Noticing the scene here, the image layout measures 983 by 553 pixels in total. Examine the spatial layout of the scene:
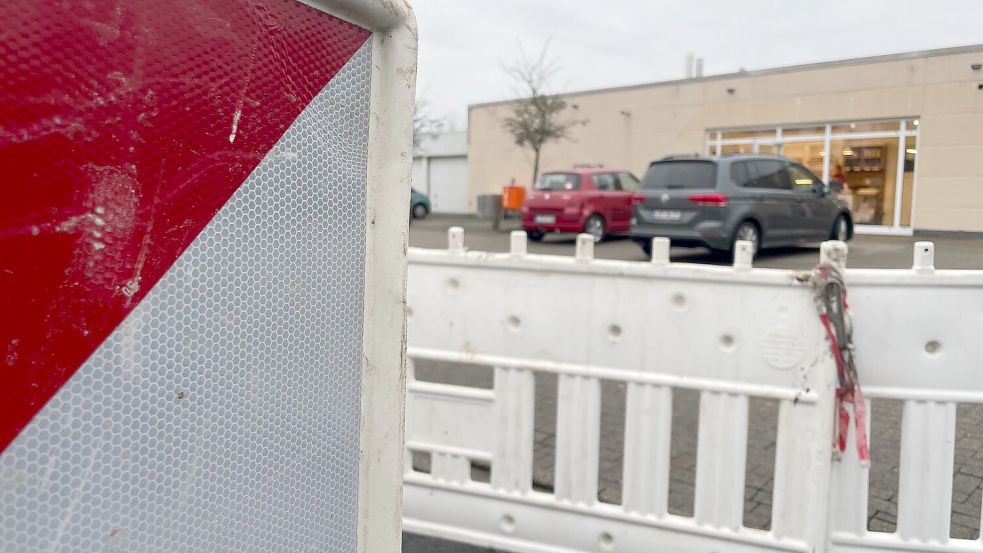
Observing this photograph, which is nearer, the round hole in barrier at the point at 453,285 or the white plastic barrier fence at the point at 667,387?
the white plastic barrier fence at the point at 667,387

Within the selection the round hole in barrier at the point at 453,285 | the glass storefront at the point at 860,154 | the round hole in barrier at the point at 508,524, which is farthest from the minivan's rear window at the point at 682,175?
the round hole in barrier at the point at 508,524

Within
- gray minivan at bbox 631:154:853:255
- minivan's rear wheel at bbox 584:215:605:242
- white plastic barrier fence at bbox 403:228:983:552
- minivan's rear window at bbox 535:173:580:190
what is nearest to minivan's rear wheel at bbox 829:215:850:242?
gray minivan at bbox 631:154:853:255

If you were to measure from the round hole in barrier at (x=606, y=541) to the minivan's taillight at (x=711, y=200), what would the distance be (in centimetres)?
896

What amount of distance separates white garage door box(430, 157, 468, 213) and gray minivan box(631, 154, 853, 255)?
23083mm

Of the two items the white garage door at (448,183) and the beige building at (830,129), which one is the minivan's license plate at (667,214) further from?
the white garage door at (448,183)

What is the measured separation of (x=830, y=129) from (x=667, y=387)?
18.5m

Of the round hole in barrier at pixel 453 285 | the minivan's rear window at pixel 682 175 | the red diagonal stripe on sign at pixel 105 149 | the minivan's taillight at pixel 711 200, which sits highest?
the minivan's rear window at pixel 682 175

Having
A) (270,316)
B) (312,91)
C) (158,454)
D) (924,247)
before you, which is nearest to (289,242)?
(270,316)

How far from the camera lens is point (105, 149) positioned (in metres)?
0.85

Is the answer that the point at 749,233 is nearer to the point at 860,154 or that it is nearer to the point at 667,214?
the point at 667,214

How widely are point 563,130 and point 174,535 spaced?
25610 mm

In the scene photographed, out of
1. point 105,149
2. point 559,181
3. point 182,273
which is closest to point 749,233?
point 559,181

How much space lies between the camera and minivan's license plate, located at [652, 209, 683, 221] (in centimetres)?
1150

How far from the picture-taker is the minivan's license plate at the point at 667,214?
453 inches
